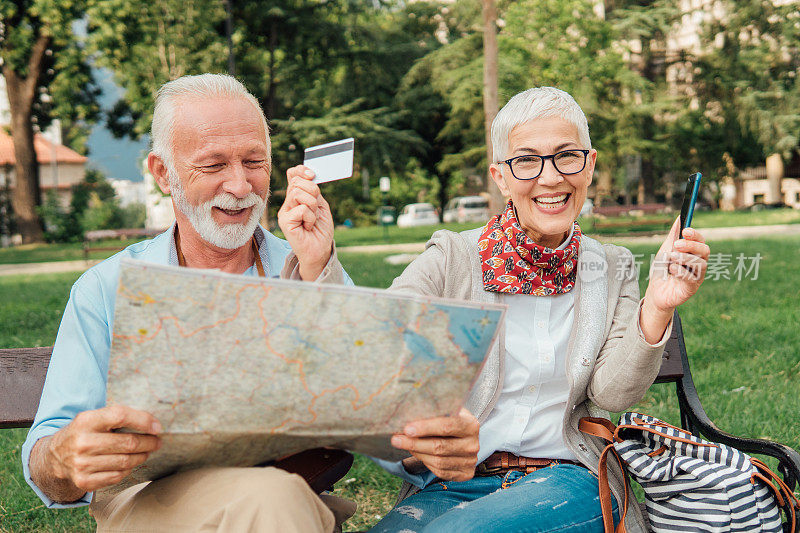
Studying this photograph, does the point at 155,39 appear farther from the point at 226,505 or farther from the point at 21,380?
the point at 226,505

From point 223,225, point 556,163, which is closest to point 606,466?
point 556,163

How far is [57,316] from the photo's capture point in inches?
341

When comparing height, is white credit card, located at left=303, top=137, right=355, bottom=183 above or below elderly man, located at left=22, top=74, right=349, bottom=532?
above

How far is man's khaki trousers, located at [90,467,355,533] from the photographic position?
150cm

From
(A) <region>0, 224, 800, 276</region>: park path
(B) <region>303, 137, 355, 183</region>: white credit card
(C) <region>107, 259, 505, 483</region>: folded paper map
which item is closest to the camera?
(C) <region>107, 259, 505, 483</region>: folded paper map

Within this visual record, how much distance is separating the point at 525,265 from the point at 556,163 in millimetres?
322

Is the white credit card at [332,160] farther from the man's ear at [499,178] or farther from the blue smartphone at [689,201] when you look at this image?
the blue smartphone at [689,201]

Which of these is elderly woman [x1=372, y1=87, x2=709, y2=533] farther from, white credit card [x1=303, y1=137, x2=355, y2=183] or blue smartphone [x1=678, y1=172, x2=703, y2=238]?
white credit card [x1=303, y1=137, x2=355, y2=183]

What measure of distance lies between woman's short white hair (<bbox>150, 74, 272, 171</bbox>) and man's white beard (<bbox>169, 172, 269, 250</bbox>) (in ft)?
0.40

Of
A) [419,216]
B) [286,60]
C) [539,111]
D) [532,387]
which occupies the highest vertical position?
[286,60]

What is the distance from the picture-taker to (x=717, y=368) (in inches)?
216

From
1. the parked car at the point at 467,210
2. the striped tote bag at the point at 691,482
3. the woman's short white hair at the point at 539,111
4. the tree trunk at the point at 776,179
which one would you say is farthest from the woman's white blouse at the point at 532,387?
the tree trunk at the point at 776,179

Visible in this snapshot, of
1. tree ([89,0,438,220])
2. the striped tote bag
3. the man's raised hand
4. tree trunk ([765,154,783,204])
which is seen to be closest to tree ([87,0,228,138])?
tree ([89,0,438,220])

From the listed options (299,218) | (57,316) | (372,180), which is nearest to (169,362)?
(299,218)
